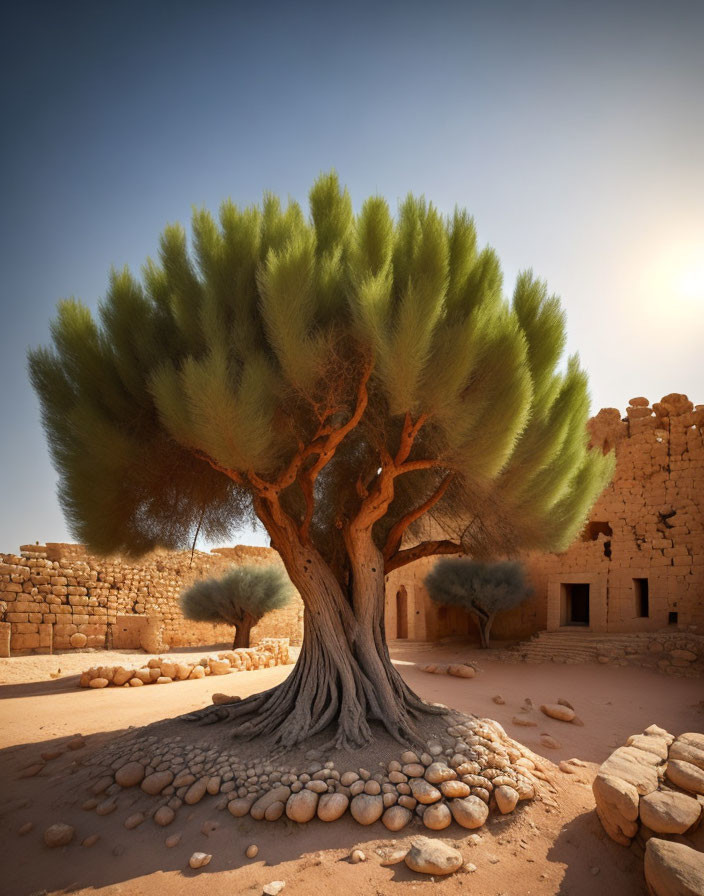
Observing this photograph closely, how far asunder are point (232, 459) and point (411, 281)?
9.47ft

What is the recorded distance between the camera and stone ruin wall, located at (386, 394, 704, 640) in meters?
15.0

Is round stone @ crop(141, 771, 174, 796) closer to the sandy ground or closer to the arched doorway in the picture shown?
the sandy ground

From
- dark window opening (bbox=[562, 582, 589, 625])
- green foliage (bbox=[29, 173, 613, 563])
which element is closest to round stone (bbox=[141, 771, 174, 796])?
green foliage (bbox=[29, 173, 613, 563])

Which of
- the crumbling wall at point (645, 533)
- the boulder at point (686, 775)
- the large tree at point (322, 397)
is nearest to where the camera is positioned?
the boulder at point (686, 775)

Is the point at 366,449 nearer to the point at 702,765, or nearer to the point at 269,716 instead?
the point at 269,716

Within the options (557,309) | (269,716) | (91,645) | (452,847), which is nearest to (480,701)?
(269,716)

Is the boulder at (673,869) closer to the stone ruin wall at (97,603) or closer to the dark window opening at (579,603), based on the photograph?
the stone ruin wall at (97,603)

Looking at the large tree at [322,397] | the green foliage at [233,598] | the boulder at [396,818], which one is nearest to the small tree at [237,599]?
the green foliage at [233,598]

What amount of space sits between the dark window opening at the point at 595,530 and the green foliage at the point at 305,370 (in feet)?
33.1

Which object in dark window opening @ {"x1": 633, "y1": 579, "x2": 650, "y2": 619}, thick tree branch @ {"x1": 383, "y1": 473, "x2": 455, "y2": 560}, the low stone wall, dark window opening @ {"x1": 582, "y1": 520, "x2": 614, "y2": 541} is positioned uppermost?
dark window opening @ {"x1": 582, "y1": 520, "x2": 614, "y2": 541}

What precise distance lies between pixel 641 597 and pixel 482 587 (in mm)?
4835

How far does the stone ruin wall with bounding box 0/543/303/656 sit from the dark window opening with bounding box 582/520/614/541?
11.8 metres

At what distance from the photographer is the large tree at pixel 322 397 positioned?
5.93m

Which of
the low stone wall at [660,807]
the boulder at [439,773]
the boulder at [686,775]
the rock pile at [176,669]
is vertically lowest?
the rock pile at [176,669]
